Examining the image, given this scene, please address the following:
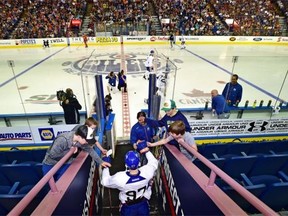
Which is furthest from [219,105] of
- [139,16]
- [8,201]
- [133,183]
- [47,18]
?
[47,18]

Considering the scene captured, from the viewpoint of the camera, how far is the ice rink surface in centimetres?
762

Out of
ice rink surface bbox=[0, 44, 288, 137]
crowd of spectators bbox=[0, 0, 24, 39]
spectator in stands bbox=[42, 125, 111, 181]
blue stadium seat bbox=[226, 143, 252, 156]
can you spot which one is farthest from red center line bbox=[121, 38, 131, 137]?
crowd of spectators bbox=[0, 0, 24, 39]

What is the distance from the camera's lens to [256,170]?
115 inches

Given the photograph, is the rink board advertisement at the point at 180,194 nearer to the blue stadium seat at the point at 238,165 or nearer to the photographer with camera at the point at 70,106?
the blue stadium seat at the point at 238,165

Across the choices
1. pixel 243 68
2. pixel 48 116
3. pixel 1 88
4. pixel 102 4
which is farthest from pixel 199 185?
pixel 102 4

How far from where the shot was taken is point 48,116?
627 centimetres

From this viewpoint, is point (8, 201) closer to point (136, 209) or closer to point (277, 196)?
point (136, 209)

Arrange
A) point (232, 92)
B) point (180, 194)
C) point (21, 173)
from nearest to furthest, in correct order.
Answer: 1. point (180, 194)
2. point (21, 173)
3. point (232, 92)

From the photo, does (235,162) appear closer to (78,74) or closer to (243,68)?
(78,74)

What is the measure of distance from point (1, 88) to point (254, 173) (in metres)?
10.3

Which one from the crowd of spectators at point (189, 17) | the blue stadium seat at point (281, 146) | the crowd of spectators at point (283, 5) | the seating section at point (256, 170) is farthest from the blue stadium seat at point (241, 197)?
the crowd of spectators at point (283, 5)

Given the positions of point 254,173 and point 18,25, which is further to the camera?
point 18,25

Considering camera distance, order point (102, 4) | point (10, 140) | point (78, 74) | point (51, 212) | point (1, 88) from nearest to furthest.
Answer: point (51, 212) → point (10, 140) → point (1, 88) → point (78, 74) → point (102, 4)

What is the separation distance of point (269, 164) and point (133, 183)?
6.62 ft
